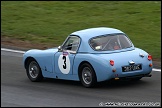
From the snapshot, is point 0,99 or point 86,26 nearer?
point 0,99

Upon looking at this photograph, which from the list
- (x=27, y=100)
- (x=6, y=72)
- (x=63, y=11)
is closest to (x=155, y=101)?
(x=27, y=100)

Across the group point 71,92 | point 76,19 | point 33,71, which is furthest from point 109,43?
point 76,19

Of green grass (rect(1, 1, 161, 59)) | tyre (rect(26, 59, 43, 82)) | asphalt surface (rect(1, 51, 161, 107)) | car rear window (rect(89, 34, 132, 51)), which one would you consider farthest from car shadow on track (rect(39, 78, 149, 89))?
green grass (rect(1, 1, 161, 59))

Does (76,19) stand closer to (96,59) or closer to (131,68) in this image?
(96,59)

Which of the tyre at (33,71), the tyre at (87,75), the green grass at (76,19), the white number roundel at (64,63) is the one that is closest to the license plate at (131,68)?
the tyre at (87,75)

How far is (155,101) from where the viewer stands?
11.0 meters

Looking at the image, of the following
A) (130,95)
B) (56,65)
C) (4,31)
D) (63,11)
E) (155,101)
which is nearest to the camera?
(155,101)

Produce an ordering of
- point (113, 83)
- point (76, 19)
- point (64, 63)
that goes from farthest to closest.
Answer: point (76, 19) < point (64, 63) < point (113, 83)

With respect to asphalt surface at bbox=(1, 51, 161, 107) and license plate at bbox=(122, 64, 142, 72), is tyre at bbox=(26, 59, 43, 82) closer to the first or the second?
asphalt surface at bbox=(1, 51, 161, 107)

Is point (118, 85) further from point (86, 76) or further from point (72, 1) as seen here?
point (72, 1)

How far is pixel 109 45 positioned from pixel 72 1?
14417 millimetres

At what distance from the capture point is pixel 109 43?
13000mm

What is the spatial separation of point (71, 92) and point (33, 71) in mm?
2412

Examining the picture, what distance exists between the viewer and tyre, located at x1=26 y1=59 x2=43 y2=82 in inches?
568
